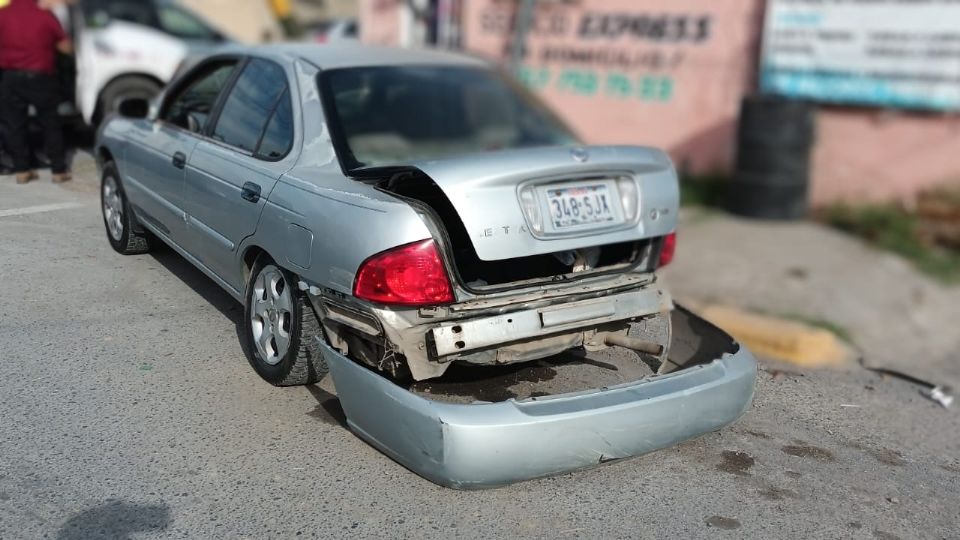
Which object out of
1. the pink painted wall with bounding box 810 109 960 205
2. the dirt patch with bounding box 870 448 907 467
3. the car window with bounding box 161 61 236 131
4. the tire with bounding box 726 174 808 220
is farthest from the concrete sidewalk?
the car window with bounding box 161 61 236 131

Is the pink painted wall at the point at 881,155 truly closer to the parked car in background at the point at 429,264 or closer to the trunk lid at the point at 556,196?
the parked car in background at the point at 429,264

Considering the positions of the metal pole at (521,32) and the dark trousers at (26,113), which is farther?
the metal pole at (521,32)

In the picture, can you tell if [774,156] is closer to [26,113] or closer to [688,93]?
[688,93]

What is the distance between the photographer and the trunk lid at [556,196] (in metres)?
3.47

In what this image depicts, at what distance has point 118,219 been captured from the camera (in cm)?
593

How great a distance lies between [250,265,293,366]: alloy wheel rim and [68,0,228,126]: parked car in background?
583 centimetres

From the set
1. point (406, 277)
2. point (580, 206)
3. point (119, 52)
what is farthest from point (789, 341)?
point (119, 52)

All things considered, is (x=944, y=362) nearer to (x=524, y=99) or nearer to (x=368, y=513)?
(x=524, y=99)

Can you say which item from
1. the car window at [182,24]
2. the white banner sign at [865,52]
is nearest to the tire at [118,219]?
the car window at [182,24]

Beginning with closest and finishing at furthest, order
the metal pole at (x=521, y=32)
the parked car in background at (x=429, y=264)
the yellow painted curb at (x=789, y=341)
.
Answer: the parked car in background at (x=429, y=264)
the yellow painted curb at (x=789, y=341)
the metal pole at (x=521, y=32)

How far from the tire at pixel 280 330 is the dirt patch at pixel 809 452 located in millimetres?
2055

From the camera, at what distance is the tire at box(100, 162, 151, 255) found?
5.78 meters

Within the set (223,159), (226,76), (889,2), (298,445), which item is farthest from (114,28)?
(889,2)

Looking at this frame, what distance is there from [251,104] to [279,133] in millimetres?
449
